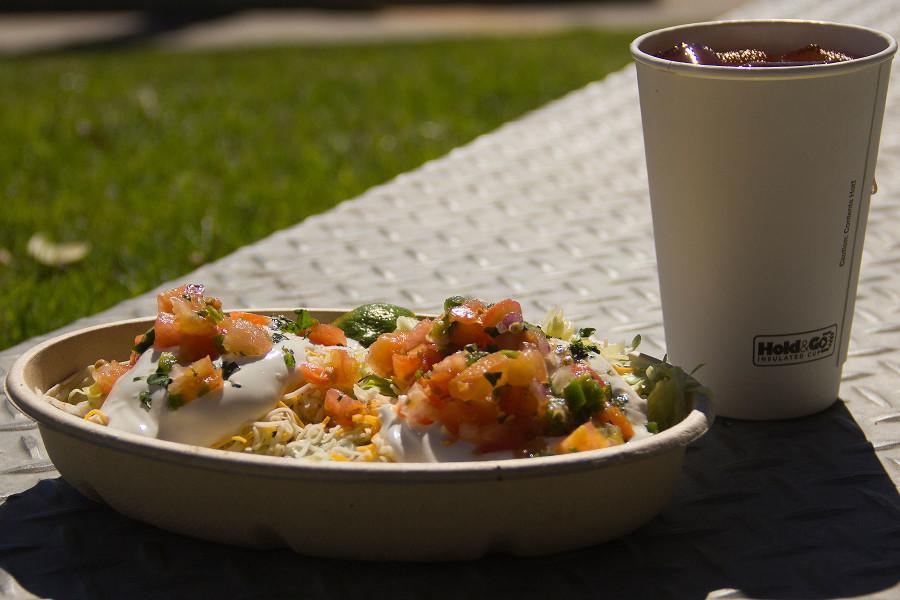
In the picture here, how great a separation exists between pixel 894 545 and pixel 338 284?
150 cm

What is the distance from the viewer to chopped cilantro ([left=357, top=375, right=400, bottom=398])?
1.87 m

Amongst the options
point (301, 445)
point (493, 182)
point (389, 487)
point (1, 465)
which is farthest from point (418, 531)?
point (493, 182)

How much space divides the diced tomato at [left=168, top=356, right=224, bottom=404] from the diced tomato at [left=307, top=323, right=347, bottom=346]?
27 cm

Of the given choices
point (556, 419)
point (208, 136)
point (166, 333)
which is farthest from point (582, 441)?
point (208, 136)

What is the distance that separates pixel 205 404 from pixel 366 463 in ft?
0.97

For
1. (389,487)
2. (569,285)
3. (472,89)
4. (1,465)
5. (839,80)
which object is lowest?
(472,89)

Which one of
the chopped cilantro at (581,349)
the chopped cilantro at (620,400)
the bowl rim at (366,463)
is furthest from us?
the chopped cilantro at (581,349)

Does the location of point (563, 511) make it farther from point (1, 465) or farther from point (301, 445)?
point (1, 465)

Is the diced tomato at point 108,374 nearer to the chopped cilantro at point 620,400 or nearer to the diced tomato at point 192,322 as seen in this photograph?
the diced tomato at point 192,322

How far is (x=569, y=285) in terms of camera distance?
287 cm

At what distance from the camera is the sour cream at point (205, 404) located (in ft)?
5.67

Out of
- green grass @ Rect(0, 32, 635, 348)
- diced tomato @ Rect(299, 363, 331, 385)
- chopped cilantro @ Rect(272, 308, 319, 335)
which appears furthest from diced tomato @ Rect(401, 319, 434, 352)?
green grass @ Rect(0, 32, 635, 348)

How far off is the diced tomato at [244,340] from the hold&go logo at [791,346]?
85cm

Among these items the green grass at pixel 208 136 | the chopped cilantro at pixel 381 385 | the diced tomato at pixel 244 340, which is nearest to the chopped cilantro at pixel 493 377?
the chopped cilantro at pixel 381 385
